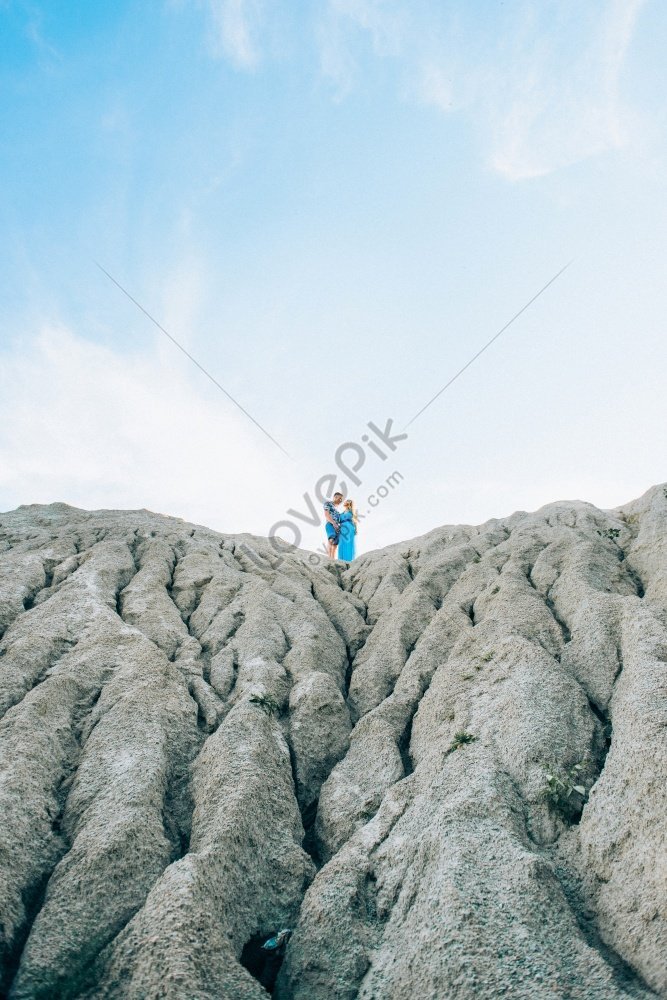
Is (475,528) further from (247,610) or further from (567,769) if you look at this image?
(567,769)

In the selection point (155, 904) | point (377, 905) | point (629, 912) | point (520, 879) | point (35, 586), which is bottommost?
point (629, 912)

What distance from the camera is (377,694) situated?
42.6 ft

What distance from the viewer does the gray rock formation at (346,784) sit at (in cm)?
709

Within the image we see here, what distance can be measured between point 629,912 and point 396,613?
28.6 feet

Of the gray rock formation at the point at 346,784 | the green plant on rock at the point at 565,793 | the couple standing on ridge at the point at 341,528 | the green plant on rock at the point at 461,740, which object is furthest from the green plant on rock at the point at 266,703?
the couple standing on ridge at the point at 341,528

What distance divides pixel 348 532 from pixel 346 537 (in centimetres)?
22

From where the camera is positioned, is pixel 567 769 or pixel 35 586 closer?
pixel 567 769

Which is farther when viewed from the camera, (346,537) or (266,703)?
(346,537)

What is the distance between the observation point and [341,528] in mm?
26234

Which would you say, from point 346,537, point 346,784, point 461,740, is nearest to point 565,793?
point 461,740

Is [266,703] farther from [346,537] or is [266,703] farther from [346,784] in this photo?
[346,537]

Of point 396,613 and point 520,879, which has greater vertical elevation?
point 396,613

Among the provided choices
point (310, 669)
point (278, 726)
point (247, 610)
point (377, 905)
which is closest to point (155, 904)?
point (377, 905)

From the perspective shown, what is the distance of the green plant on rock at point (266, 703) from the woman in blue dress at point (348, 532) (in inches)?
555
